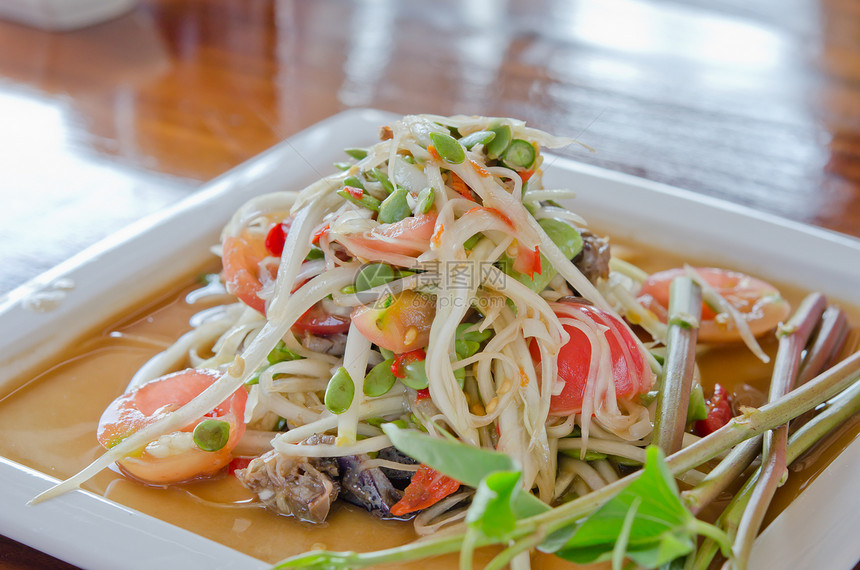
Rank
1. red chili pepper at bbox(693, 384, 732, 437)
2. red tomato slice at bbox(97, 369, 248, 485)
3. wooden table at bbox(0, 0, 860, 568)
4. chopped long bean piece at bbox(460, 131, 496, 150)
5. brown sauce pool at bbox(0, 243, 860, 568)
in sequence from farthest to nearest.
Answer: wooden table at bbox(0, 0, 860, 568)
red chili pepper at bbox(693, 384, 732, 437)
chopped long bean piece at bbox(460, 131, 496, 150)
red tomato slice at bbox(97, 369, 248, 485)
brown sauce pool at bbox(0, 243, 860, 568)

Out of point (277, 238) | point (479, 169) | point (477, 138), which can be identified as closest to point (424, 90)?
point (277, 238)

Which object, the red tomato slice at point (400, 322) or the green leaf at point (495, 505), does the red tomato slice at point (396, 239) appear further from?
the green leaf at point (495, 505)

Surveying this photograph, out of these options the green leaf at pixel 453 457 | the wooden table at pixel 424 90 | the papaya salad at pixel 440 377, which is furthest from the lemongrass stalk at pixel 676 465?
the wooden table at pixel 424 90

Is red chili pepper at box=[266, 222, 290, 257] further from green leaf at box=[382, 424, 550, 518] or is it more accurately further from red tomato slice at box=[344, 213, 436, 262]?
green leaf at box=[382, 424, 550, 518]

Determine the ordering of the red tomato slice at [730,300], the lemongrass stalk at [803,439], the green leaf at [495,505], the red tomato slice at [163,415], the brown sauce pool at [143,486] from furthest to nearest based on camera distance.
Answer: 1. the red tomato slice at [730,300]
2. the red tomato slice at [163,415]
3. the brown sauce pool at [143,486]
4. the lemongrass stalk at [803,439]
5. the green leaf at [495,505]

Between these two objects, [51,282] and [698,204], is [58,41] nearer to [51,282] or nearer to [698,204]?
[51,282]

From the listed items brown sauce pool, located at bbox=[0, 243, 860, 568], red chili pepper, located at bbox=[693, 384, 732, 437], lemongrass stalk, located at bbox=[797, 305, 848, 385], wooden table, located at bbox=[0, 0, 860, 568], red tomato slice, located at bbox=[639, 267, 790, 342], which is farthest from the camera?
wooden table, located at bbox=[0, 0, 860, 568]

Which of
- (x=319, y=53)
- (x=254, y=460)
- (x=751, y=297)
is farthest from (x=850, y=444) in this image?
(x=319, y=53)

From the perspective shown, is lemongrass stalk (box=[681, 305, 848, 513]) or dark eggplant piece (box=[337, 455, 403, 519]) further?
dark eggplant piece (box=[337, 455, 403, 519])

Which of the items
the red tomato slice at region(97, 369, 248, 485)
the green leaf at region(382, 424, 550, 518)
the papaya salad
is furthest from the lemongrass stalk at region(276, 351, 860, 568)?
the red tomato slice at region(97, 369, 248, 485)
